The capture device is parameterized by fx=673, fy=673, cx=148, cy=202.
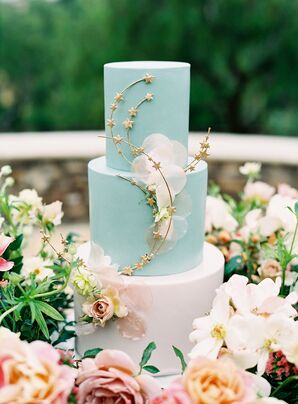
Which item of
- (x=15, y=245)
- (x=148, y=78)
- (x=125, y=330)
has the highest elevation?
(x=148, y=78)

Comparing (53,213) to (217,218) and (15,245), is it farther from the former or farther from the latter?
(217,218)

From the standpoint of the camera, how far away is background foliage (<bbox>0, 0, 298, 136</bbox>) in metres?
7.93

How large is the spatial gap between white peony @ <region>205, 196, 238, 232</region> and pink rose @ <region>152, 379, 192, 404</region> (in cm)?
82

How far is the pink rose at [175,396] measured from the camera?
83 cm

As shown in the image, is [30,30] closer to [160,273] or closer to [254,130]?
[254,130]

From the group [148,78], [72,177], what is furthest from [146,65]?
[72,177]

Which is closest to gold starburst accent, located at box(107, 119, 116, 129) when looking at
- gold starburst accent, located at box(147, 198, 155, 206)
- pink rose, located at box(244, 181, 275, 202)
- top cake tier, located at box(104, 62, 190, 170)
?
top cake tier, located at box(104, 62, 190, 170)

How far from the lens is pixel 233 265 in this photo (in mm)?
1478

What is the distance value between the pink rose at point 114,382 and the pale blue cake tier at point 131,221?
0.33m

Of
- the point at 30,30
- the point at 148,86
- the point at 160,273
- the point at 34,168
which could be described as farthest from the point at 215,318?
the point at 30,30

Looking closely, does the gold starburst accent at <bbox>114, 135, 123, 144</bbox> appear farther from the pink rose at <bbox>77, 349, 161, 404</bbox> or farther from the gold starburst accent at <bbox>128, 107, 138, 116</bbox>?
the pink rose at <bbox>77, 349, 161, 404</bbox>

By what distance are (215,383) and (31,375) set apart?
0.23 metres

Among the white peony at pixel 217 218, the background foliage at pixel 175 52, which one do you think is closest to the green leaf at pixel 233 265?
A: the white peony at pixel 217 218

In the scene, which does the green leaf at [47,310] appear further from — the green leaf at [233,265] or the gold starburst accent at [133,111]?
the green leaf at [233,265]
